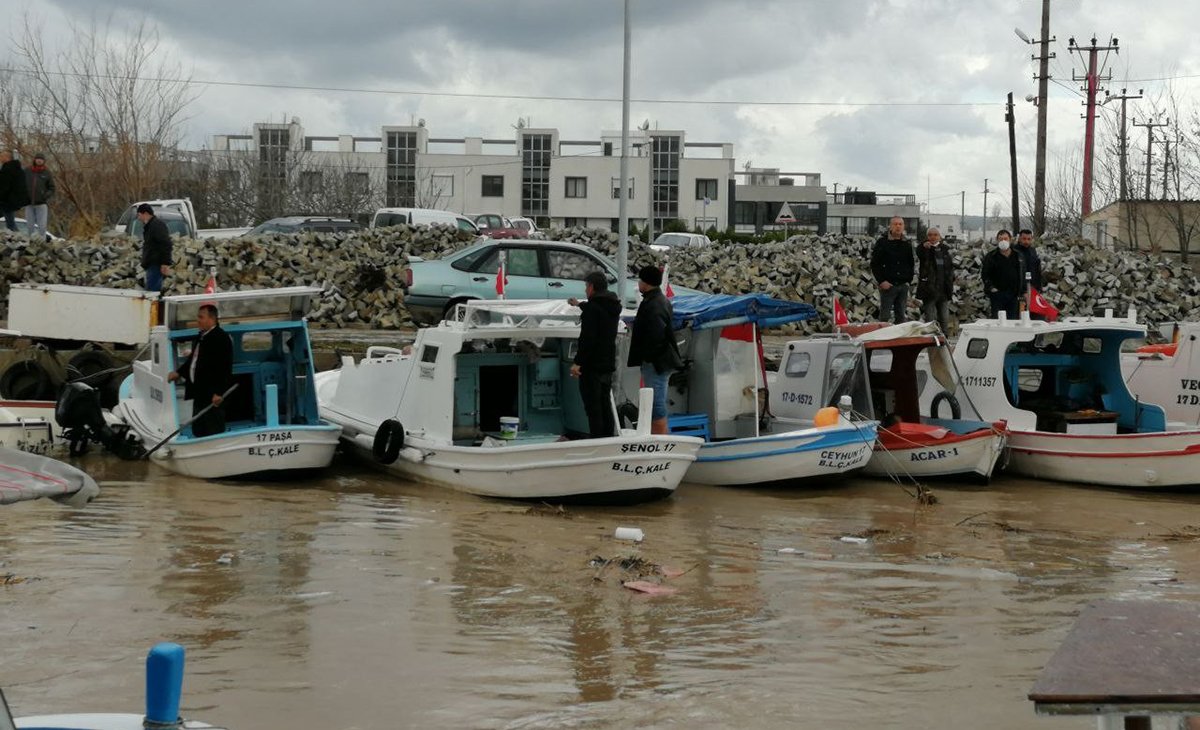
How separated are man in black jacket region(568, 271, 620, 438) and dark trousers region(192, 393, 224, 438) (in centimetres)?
412

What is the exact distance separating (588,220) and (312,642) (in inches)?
3447

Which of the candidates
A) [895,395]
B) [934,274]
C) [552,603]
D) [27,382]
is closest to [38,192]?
[27,382]

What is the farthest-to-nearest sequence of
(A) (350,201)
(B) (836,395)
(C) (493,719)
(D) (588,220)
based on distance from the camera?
1. (D) (588,220)
2. (A) (350,201)
3. (B) (836,395)
4. (C) (493,719)

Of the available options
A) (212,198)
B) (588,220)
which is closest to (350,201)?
(212,198)

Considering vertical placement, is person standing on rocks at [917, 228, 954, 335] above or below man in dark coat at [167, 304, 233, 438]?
above

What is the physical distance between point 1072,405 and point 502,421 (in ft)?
25.3

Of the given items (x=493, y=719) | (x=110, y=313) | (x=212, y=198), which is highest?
(x=212, y=198)

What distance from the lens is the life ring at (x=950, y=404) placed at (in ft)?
59.8

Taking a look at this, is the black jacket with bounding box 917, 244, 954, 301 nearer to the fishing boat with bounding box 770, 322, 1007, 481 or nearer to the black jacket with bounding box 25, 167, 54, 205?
the fishing boat with bounding box 770, 322, 1007, 481

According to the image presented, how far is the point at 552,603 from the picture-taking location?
10758 millimetres

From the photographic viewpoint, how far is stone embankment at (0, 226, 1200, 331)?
29.5 meters

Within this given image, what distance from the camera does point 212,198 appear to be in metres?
61.5

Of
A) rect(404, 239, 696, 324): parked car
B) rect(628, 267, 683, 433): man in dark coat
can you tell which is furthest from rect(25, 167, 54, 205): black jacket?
rect(628, 267, 683, 433): man in dark coat

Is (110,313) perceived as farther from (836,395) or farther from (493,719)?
(493,719)
